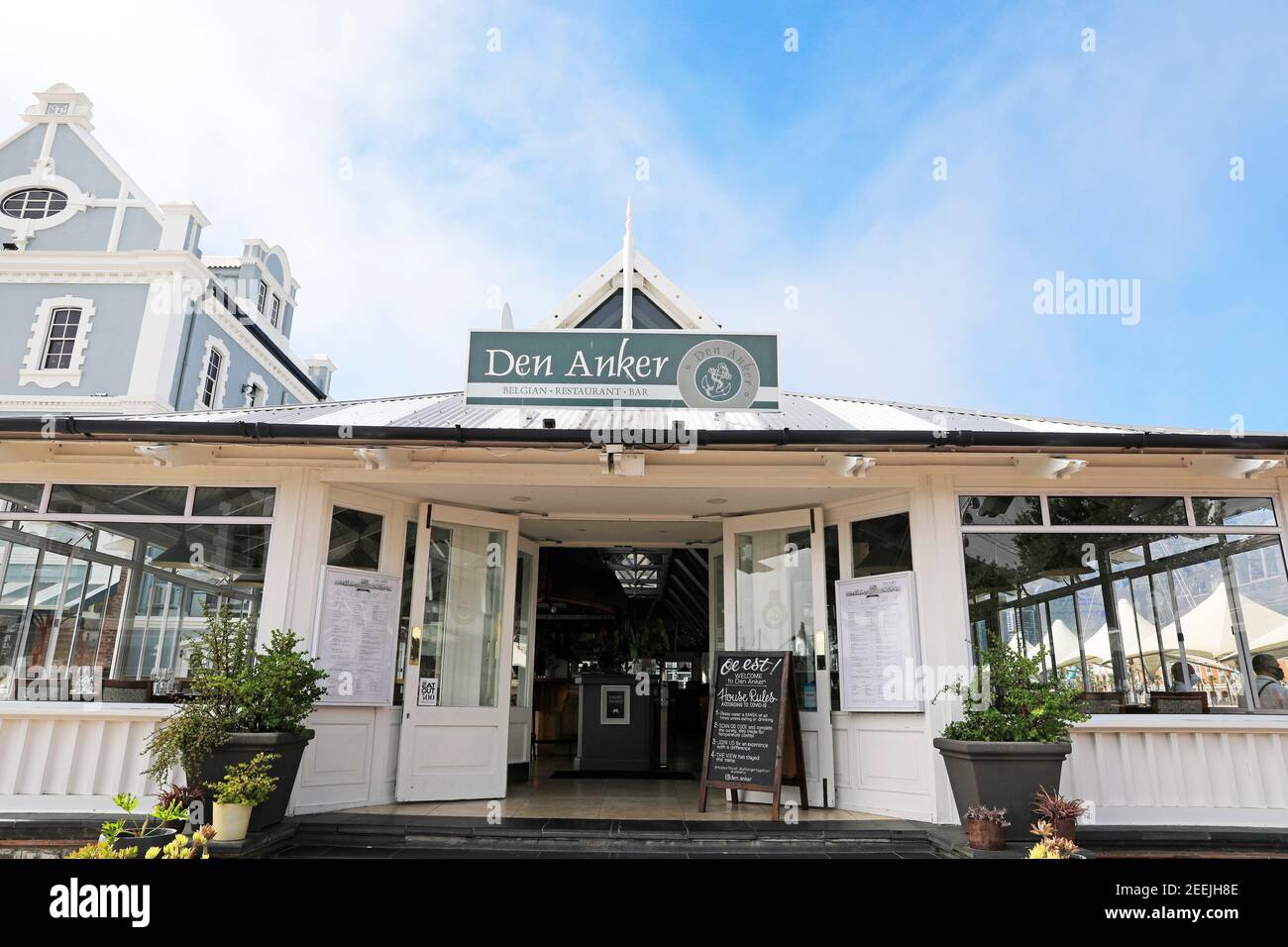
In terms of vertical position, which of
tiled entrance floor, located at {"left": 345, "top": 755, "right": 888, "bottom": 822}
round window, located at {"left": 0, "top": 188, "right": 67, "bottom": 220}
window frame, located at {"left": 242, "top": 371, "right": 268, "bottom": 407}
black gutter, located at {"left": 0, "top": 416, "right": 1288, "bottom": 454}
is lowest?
tiled entrance floor, located at {"left": 345, "top": 755, "right": 888, "bottom": 822}

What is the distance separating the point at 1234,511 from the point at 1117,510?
3.01 feet

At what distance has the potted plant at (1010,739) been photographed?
4.61 metres

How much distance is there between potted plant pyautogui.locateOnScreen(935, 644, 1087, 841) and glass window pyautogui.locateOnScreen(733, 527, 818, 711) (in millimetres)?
1435

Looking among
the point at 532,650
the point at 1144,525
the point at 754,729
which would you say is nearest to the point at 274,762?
the point at 532,650

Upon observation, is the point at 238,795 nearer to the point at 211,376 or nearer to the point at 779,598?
the point at 779,598

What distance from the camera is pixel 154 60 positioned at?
20.9 feet

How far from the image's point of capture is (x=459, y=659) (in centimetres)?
647

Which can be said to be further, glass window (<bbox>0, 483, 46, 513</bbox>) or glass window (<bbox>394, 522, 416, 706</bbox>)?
glass window (<bbox>394, 522, 416, 706</bbox>)

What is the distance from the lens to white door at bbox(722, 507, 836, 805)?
6.16 metres

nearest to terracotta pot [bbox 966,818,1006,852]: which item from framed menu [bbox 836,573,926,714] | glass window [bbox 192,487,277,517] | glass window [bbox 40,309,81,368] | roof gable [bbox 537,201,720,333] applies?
framed menu [bbox 836,573,926,714]

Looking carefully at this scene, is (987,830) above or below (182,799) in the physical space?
below

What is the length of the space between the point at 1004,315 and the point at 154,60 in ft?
31.6

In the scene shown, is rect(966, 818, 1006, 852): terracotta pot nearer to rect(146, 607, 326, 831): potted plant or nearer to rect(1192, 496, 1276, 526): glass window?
rect(1192, 496, 1276, 526): glass window
